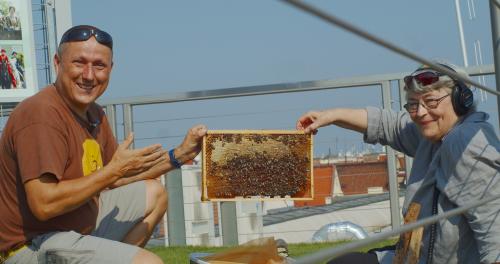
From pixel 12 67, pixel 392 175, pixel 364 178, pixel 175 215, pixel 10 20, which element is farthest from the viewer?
pixel 10 20

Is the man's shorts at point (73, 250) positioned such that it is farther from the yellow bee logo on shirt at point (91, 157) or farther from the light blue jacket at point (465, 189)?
the light blue jacket at point (465, 189)

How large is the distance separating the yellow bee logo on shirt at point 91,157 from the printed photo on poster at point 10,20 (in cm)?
818

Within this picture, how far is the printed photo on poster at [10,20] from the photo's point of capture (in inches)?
458

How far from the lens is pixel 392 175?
24.4ft

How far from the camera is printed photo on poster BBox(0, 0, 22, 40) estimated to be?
38.2 feet

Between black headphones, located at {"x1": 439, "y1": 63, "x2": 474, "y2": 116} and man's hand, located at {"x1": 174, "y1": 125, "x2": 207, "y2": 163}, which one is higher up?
black headphones, located at {"x1": 439, "y1": 63, "x2": 474, "y2": 116}

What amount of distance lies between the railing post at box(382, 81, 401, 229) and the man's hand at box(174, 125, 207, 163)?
3.35 meters

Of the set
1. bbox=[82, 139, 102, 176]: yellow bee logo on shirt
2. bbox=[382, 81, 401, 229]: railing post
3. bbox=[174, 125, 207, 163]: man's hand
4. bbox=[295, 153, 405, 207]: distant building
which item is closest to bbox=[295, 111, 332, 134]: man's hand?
bbox=[174, 125, 207, 163]: man's hand

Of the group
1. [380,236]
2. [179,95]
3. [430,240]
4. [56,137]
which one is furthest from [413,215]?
[179,95]

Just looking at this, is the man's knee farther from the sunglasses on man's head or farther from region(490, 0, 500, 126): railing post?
region(490, 0, 500, 126): railing post

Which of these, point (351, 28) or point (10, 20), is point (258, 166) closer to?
point (351, 28)

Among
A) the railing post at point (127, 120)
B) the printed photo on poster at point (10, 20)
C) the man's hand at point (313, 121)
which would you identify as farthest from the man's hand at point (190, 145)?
the printed photo on poster at point (10, 20)

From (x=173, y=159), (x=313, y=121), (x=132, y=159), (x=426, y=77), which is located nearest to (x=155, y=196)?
(x=173, y=159)

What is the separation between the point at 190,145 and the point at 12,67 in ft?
25.9
